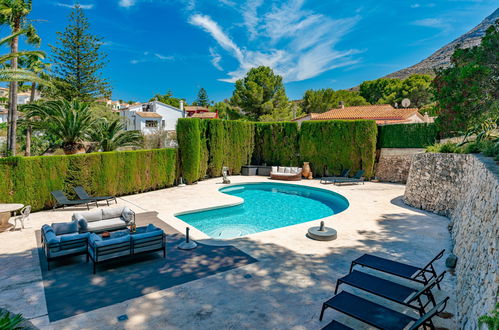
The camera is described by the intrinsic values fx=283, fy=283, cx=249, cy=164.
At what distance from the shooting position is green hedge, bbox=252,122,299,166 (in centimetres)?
2092

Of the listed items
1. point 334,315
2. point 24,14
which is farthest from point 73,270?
point 24,14

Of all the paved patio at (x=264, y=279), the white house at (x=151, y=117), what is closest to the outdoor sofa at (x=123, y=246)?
the paved patio at (x=264, y=279)

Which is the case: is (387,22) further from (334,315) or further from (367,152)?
(334,315)

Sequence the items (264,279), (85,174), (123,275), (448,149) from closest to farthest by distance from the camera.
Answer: (264,279) → (123,275) → (448,149) → (85,174)

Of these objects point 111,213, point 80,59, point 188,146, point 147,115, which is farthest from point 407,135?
point 147,115

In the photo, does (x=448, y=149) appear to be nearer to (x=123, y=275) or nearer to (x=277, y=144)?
(x=123, y=275)

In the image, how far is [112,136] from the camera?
1669 centimetres

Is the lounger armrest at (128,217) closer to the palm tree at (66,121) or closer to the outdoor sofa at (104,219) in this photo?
the outdoor sofa at (104,219)

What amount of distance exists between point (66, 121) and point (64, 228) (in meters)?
9.03

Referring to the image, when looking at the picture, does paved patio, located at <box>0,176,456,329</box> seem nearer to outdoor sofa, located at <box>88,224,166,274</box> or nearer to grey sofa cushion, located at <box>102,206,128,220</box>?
outdoor sofa, located at <box>88,224,166,274</box>

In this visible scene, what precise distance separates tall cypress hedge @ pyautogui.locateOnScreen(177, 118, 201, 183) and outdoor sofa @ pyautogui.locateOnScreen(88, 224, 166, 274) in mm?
10392

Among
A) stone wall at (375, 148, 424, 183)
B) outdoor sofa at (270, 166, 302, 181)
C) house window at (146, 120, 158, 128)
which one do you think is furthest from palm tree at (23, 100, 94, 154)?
house window at (146, 120, 158, 128)

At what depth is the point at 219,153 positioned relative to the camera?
19406 mm

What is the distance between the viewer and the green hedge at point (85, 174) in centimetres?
1077
